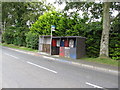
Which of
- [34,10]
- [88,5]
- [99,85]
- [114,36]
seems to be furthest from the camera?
[34,10]

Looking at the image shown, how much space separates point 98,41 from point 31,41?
1158 cm

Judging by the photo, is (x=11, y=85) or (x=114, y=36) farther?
(x=114, y=36)

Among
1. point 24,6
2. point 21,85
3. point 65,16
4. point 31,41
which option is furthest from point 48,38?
point 24,6

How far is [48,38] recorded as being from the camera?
15.5 metres

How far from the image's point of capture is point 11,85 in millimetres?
4445

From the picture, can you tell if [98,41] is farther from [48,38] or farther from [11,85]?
[11,85]

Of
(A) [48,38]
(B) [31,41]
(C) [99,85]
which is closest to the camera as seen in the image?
(C) [99,85]

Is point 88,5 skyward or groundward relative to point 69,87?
skyward

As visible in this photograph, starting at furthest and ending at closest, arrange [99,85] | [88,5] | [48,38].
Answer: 1. [48,38]
2. [88,5]
3. [99,85]

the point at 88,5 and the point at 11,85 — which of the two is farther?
the point at 88,5

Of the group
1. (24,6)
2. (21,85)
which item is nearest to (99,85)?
(21,85)

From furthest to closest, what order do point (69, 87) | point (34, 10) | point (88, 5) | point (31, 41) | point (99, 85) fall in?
point (34, 10) < point (31, 41) < point (88, 5) < point (99, 85) < point (69, 87)

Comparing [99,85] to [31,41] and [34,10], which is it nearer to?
[31,41]

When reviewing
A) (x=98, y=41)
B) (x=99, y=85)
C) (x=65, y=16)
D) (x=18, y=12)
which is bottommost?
(x=99, y=85)
